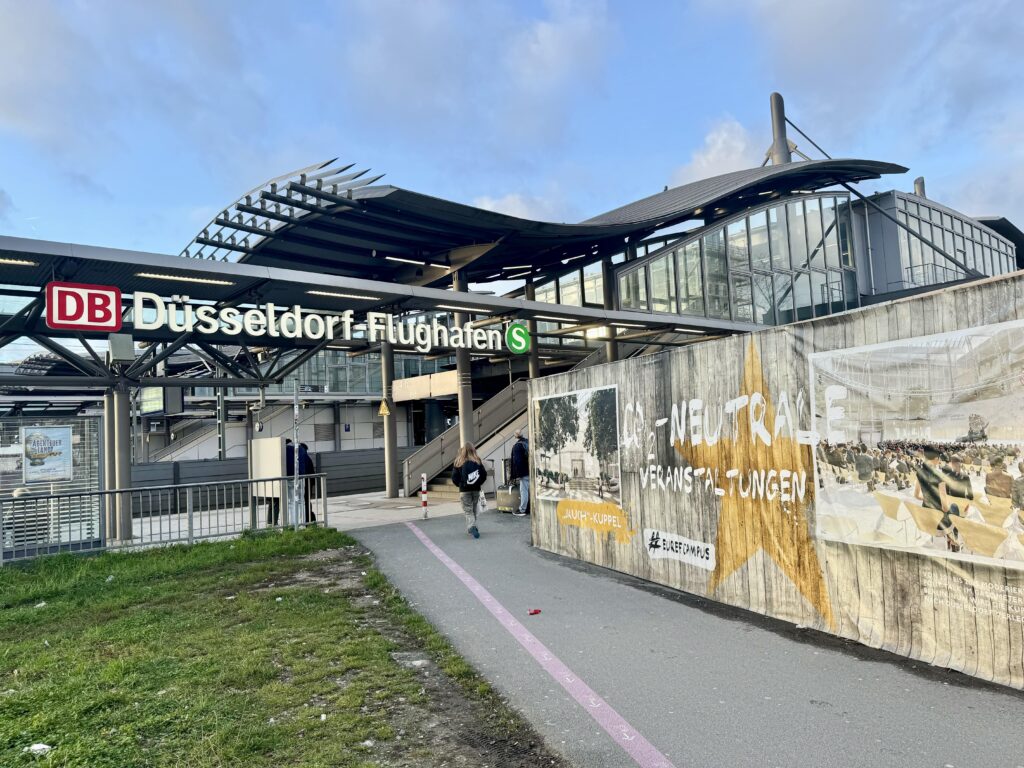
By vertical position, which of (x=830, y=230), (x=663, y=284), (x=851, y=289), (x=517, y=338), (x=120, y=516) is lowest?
(x=120, y=516)

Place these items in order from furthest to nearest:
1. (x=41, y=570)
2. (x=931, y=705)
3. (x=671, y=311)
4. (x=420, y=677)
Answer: (x=671, y=311) < (x=41, y=570) < (x=420, y=677) < (x=931, y=705)

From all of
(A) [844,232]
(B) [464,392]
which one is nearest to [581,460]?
(B) [464,392]

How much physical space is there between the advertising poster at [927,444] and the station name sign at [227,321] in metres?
10.7

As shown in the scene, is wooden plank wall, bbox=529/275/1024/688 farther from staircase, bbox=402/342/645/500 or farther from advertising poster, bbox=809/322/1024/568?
staircase, bbox=402/342/645/500

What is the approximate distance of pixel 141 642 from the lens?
5848 mm

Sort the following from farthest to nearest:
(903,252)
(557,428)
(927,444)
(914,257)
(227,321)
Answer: (914,257)
(903,252)
(227,321)
(557,428)
(927,444)

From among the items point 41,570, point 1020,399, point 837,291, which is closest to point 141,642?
point 41,570

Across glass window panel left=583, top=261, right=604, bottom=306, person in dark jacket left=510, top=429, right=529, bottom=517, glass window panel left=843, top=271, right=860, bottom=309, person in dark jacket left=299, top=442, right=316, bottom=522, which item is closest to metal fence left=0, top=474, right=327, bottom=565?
person in dark jacket left=299, top=442, right=316, bottom=522

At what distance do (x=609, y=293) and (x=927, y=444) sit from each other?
19.4 m

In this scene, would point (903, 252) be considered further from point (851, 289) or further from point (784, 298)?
point (784, 298)

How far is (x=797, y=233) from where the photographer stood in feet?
90.1

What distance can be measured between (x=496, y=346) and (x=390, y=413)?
14.5ft

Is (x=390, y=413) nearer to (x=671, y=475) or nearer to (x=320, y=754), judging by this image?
(x=671, y=475)

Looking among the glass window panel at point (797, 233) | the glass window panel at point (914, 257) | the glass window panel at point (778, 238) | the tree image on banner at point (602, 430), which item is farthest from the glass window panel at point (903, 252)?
the tree image on banner at point (602, 430)
